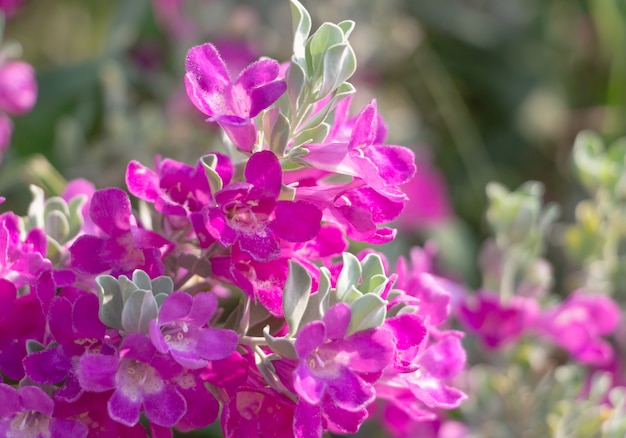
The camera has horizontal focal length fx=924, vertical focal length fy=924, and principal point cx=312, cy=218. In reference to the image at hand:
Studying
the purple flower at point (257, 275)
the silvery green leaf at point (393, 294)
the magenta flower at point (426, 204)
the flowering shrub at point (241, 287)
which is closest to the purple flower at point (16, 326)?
the flowering shrub at point (241, 287)

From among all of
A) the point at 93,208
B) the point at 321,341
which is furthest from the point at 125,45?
the point at 321,341

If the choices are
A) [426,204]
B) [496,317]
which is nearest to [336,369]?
[496,317]

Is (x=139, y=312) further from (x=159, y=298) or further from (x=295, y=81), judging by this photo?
(x=295, y=81)

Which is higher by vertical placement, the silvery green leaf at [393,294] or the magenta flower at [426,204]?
the silvery green leaf at [393,294]

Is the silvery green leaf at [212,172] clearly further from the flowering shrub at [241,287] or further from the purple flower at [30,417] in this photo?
the purple flower at [30,417]

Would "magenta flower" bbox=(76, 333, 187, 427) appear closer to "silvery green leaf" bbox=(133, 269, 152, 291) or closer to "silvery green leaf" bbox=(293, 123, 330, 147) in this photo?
"silvery green leaf" bbox=(133, 269, 152, 291)
